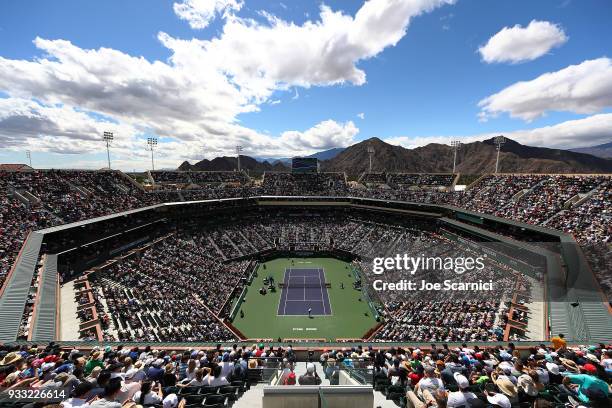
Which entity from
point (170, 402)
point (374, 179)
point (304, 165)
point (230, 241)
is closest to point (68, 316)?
point (170, 402)

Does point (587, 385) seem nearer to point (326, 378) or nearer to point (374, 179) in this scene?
point (326, 378)

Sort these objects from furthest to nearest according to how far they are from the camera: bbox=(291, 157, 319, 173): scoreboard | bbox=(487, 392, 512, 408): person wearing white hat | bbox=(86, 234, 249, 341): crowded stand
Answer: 1. bbox=(291, 157, 319, 173): scoreboard
2. bbox=(86, 234, 249, 341): crowded stand
3. bbox=(487, 392, 512, 408): person wearing white hat

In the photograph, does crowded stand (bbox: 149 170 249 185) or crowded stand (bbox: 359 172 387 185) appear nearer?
crowded stand (bbox: 149 170 249 185)

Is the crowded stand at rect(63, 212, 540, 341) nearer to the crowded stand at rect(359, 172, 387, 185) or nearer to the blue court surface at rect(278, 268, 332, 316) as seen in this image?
the blue court surface at rect(278, 268, 332, 316)

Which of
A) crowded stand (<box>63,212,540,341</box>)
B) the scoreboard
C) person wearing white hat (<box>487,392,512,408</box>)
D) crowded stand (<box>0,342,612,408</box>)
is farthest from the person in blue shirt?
the scoreboard

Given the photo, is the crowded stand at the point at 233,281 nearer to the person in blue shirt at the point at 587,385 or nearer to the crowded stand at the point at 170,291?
the crowded stand at the point at 170,291
